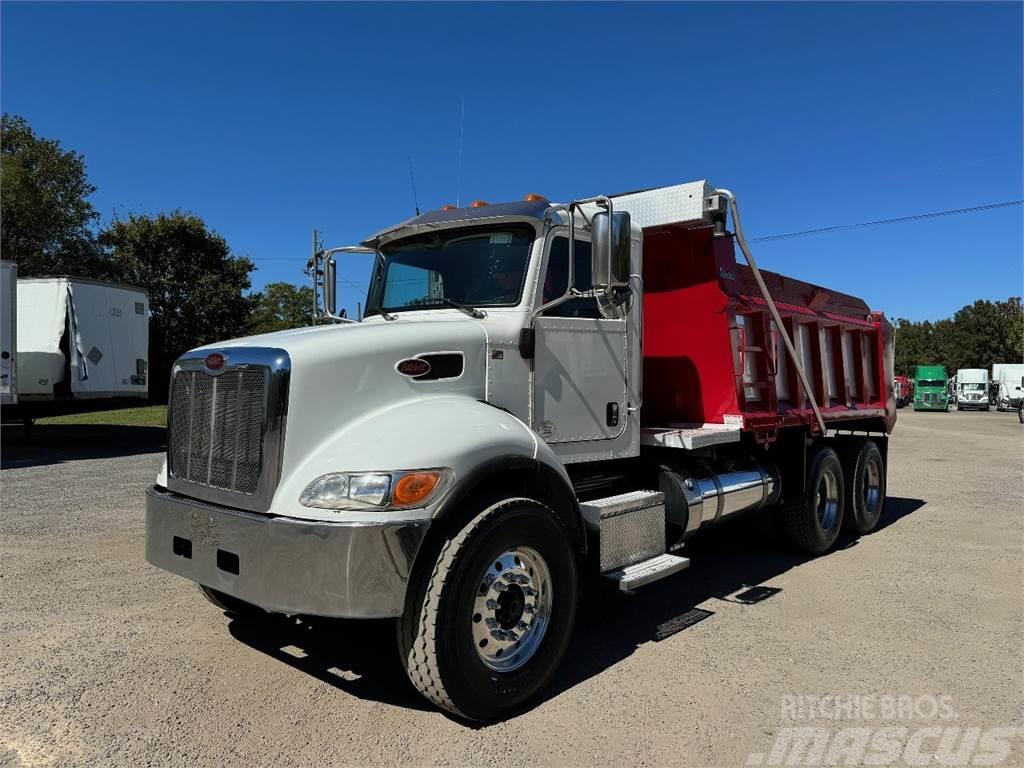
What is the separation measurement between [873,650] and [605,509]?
6.21 ft

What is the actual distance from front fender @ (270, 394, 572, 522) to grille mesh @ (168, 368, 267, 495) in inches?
10.1

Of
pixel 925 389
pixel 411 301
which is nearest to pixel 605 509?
pixel 411 301

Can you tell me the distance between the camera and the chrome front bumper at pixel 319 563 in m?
3.14

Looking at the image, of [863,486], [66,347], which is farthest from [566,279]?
[66,347]

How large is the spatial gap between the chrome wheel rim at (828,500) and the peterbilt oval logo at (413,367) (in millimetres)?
5049

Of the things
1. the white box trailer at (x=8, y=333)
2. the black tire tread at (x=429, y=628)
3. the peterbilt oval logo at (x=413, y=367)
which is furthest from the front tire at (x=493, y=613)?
the white box trailer at (x=8, y=333)

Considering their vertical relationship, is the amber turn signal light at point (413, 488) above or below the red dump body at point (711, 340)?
below

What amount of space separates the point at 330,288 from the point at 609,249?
2.44 meters

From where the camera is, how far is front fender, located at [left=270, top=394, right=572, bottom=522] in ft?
10.9

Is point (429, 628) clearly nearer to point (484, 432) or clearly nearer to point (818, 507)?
point (484, 432)

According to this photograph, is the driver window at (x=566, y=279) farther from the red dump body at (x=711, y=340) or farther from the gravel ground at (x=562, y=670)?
the gravel ground at (x=562, y=670)

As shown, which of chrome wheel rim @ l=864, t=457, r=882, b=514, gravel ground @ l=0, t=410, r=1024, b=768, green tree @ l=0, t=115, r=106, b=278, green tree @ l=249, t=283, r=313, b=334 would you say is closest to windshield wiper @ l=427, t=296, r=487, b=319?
gravel ground @ l=0, t=410, r=1024, b=768

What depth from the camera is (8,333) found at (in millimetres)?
12508

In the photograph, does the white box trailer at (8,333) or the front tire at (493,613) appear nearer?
the front tire at (493,613)
